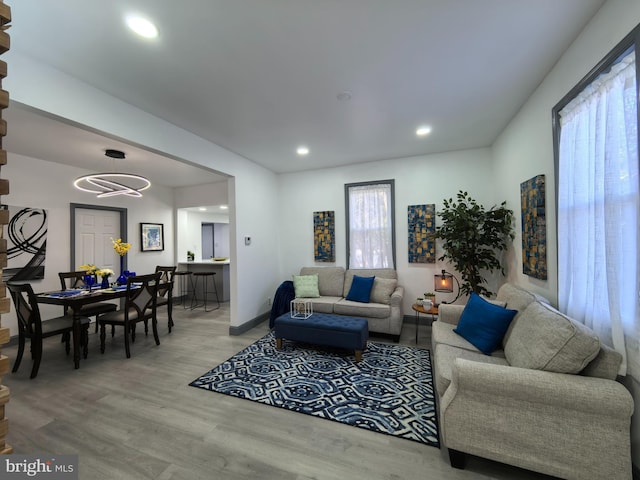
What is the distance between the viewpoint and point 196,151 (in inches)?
129

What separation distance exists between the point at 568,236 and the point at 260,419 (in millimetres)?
2787

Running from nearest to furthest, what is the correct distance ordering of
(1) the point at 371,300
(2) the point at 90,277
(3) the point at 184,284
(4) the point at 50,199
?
1. (2) the point at 90,277
2. (1) the point at 371,300
3. (4) the point at 50,199
4. (3) the point at 184,284

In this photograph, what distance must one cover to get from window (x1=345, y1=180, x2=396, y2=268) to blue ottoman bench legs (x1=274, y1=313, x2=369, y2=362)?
4.95 ft

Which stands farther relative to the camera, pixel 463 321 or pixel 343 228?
pixel 343 228

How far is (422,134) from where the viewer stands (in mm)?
3391

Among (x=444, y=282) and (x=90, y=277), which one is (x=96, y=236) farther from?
(x=444, y=282)

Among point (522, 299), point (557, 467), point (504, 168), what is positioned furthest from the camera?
point (504, 168)

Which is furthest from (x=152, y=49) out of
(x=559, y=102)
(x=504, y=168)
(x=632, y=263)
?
(x=504, y=168)

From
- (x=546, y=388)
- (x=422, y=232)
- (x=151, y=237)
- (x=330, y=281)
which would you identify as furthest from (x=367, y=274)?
(x=151, y=237)

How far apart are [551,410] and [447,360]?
2.16ft

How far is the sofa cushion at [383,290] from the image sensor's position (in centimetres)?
383

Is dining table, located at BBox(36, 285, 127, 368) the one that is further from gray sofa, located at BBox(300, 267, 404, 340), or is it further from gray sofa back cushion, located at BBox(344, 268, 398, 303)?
gray sofa back cushion, located at BBox(344, 268, 398, 303)

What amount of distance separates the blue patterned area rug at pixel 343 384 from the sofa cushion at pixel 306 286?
103cm

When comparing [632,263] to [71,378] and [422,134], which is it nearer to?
[422,134]
